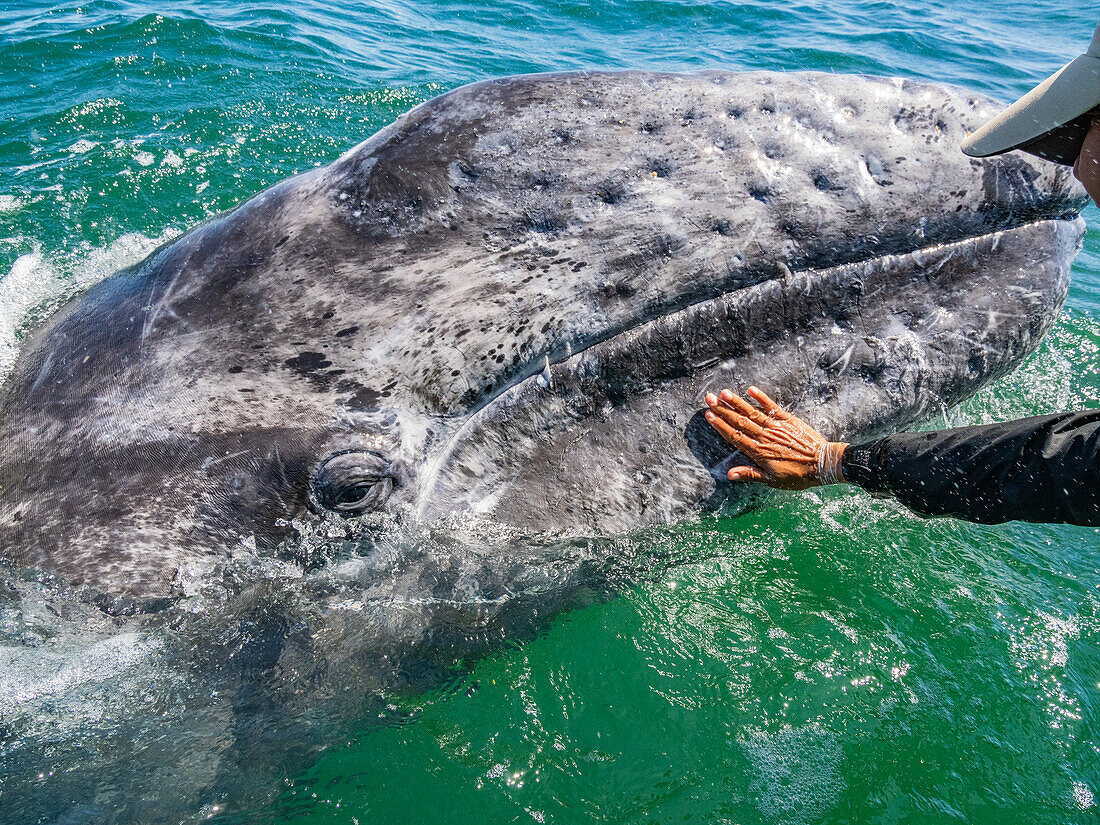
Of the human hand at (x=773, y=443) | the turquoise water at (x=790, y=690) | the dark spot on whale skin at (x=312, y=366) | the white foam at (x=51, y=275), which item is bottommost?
the turquoise water at (x=790, y=690)

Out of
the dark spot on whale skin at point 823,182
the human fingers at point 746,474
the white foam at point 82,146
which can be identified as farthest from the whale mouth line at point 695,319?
the white foam at point 82,146

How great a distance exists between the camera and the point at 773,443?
4.00 m

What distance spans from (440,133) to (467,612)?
257cm

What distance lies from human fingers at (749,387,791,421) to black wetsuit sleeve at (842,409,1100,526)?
48cm

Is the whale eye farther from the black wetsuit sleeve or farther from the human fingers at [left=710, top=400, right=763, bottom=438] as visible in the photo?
the black wetsuit sleeve

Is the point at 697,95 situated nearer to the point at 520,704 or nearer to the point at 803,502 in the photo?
the point at 803,502

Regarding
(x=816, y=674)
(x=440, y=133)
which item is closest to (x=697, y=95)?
(x=440, y=133)

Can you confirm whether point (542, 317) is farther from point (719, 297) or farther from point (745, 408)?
point (745, 408)

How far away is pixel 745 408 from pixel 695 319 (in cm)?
53

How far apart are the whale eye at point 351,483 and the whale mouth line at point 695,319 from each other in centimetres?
23

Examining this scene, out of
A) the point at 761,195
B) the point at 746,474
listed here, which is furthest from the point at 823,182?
the point at 746,474

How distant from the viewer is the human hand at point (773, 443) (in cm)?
402

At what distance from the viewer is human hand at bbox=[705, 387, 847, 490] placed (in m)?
4.02

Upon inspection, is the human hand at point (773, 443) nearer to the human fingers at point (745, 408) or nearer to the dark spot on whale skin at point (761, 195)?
the human fingers at point (745, 408)
